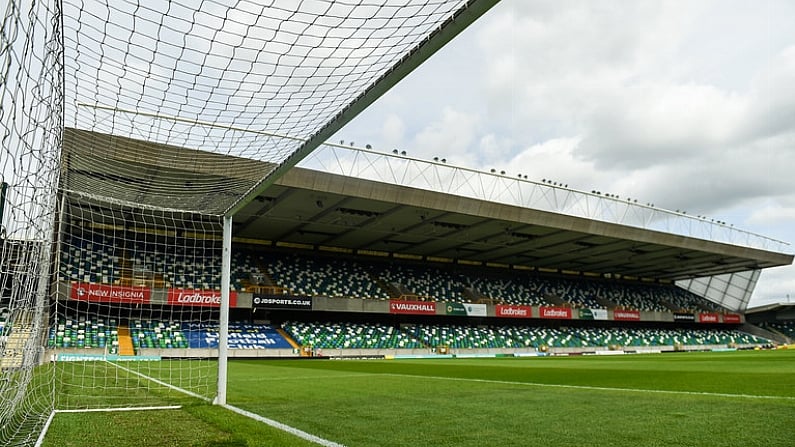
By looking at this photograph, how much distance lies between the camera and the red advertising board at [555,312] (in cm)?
3868

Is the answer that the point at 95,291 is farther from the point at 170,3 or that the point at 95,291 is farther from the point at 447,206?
the point at 170,3

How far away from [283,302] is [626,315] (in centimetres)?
2521

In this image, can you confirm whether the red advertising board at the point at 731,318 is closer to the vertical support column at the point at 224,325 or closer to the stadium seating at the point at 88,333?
the stadium seating at the point at 88,333

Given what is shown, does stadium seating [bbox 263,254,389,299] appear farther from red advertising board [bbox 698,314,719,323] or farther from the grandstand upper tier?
red advertising board [bbox 698,314,719,323]

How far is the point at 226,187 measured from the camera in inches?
328

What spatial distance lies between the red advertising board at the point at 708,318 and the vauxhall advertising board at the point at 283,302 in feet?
107

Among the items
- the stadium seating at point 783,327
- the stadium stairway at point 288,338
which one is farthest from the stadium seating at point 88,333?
the stadium seating at point 783,327

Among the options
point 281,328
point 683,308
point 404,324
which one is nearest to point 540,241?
point 404,324

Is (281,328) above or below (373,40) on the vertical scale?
below

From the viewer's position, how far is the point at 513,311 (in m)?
37.6

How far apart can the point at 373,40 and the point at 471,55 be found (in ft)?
6.23

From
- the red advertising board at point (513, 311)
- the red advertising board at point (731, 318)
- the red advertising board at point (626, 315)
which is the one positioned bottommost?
the red advertising board at point (731, 318)

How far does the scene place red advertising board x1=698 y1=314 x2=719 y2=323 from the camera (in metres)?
46.6

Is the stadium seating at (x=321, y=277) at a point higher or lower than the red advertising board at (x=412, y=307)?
higher
